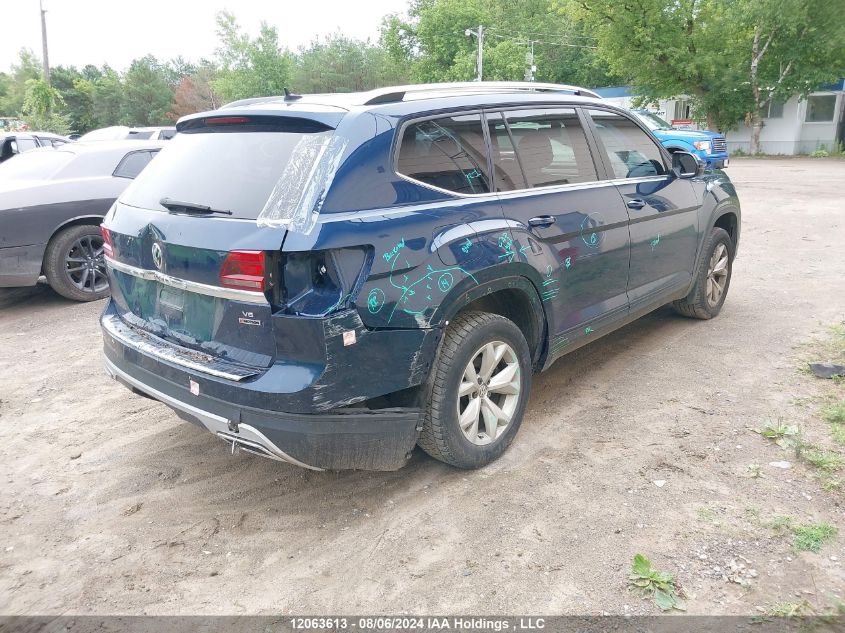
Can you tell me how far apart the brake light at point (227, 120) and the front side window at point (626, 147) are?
7.33 ft

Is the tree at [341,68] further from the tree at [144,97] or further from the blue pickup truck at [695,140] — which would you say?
the blue pickup truck at [695,140]

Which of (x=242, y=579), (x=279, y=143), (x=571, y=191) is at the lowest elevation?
(x=242, y=579)

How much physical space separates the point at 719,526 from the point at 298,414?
1.91m

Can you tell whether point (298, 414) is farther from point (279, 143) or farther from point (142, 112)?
point (142, 112)

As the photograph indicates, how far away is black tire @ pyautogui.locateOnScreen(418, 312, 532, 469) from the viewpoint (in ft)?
10.3

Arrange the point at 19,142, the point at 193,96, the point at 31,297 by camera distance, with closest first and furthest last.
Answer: the point at 31,297
the point at 19,142
the point at 193,96

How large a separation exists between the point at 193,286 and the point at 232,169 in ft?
1.93

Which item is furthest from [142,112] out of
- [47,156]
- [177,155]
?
[177,155]

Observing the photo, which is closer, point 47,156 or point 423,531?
point 423,531

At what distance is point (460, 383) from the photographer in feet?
10.6

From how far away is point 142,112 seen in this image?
7162 centimetres

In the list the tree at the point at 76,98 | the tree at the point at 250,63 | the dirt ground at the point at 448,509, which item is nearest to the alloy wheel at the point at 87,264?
the dirt ground at the point at 448,509

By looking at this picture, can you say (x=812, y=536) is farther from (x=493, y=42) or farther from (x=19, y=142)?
(x=493, y=42)

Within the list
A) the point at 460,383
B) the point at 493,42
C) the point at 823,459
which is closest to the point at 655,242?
the point at 823,459
